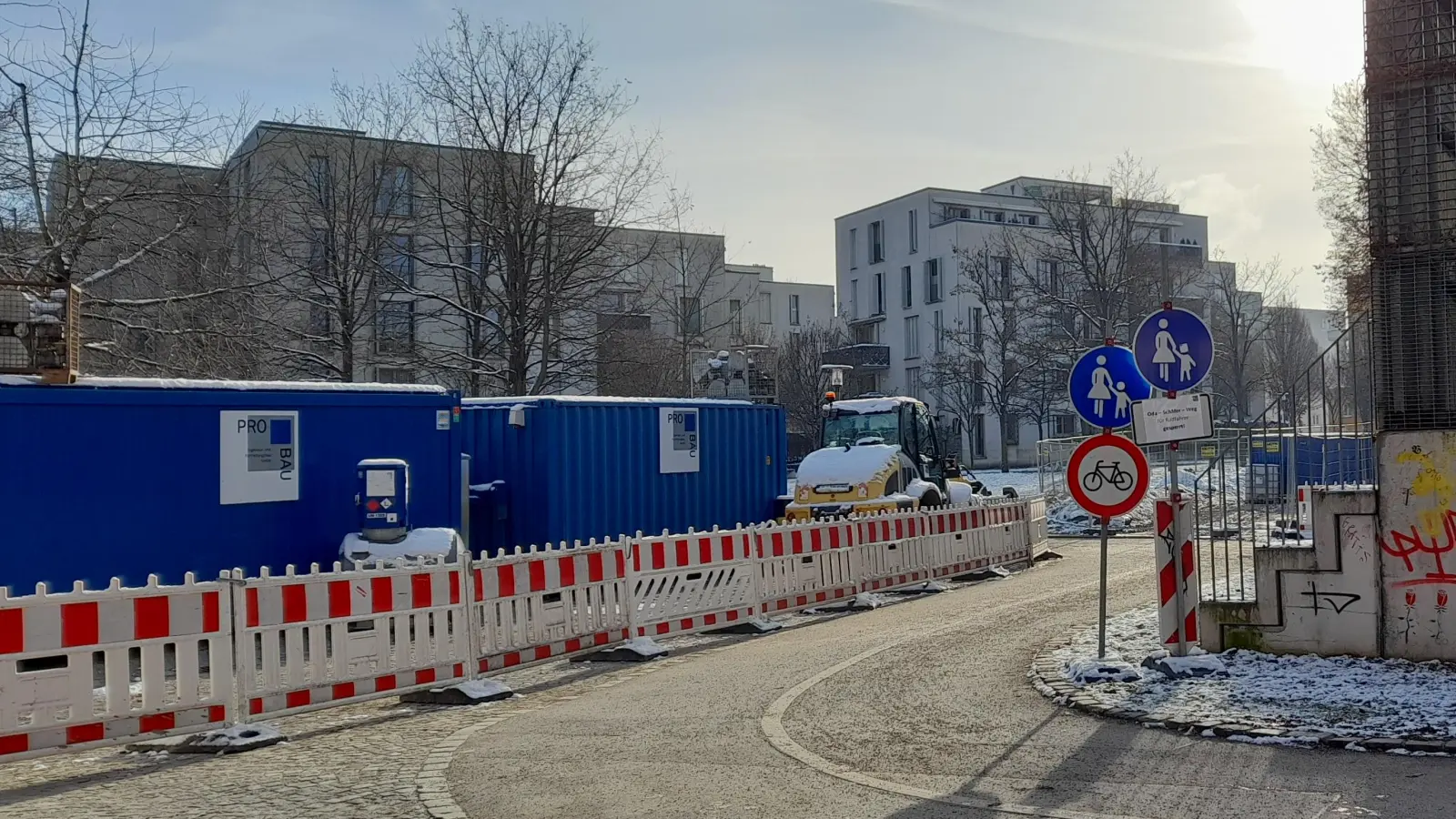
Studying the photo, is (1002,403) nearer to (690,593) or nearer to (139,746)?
(690,593)

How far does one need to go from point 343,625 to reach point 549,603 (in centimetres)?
243

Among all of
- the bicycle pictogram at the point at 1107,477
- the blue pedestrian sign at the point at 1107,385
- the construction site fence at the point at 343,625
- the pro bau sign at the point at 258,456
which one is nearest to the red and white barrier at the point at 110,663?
the construction site fence at the point at 343,625

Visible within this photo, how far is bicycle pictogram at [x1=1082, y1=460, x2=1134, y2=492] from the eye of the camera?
981 centimetres

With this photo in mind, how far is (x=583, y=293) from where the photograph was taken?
31.0 metres

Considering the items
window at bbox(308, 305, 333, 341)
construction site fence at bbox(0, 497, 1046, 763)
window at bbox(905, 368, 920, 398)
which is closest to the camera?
construction site fence at bbox(0, 497, 1046, 763)

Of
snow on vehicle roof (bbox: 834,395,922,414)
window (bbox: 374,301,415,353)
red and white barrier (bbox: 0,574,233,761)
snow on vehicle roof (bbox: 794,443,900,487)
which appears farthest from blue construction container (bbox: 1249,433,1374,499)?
window (bbox: 374,301,415,353)

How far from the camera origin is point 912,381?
226 feet

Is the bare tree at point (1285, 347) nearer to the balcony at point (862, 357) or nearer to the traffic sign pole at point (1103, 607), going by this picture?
the balcony at point (862, 357)

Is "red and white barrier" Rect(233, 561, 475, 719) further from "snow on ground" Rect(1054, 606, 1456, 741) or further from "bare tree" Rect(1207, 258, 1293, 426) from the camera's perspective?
"bare tree" Rect(1207, 258, 1293, 426)

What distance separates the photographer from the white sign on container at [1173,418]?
31.0 feet

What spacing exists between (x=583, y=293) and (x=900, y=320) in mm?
41384

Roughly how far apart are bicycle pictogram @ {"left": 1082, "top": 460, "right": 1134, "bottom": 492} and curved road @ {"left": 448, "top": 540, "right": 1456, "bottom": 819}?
1594mm

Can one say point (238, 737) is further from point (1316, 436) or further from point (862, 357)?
point (862, 357)

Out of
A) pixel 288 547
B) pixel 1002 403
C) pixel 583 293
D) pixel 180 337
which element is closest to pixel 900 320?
pixel 1002 403
